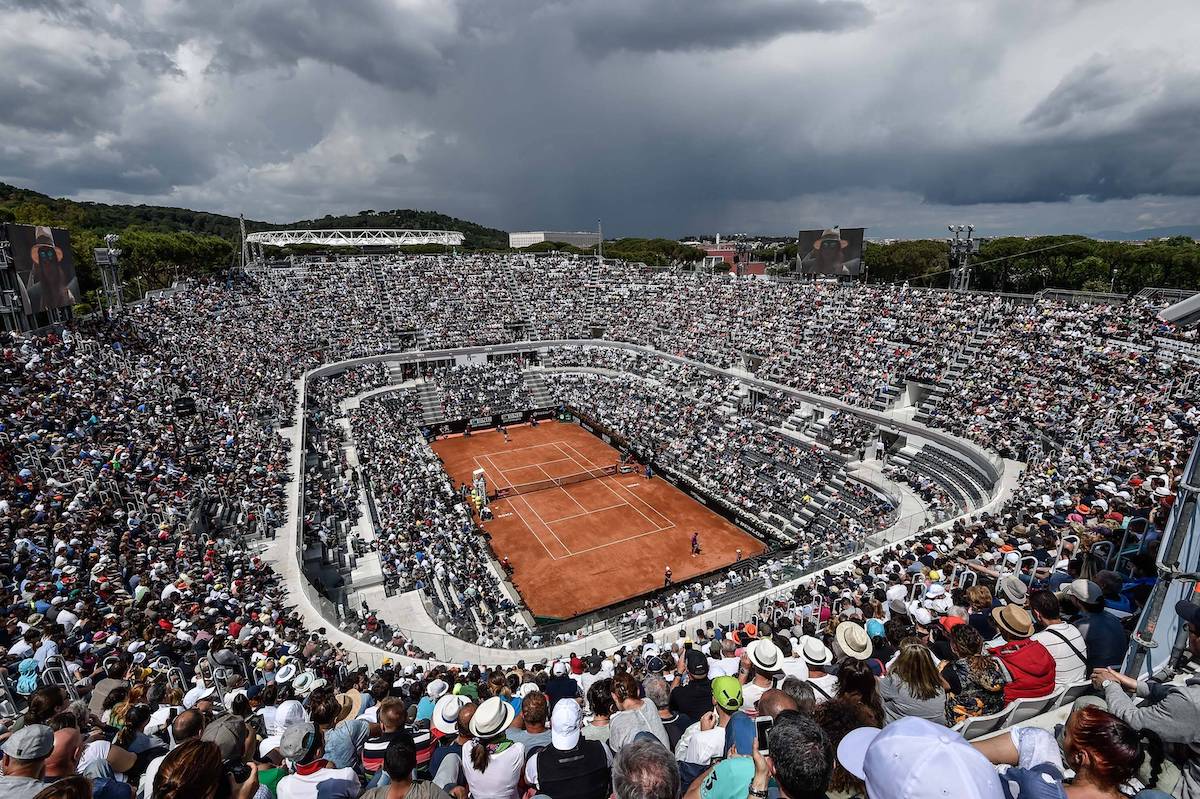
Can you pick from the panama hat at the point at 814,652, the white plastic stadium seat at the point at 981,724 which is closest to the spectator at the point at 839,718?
the white plastic stadium seat at the point at 981,724

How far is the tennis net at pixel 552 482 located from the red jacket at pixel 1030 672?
32.2m

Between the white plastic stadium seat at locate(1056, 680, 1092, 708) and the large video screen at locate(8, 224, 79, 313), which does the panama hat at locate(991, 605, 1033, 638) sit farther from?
the large video screen at locate(8, 224, 79, 313)

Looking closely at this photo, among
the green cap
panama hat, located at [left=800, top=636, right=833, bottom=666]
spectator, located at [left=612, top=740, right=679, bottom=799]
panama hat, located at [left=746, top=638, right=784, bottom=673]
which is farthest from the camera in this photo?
panama hat, located at [left=800, top=636, right=833, bottom=666]

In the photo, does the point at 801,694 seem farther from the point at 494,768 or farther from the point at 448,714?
the point at 448,714

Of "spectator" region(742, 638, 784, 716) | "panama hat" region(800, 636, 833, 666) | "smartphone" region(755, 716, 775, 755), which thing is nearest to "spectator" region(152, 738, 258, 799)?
"smartphone" region(755, 716, 775, 755)

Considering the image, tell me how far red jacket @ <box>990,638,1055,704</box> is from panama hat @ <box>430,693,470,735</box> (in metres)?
5.33

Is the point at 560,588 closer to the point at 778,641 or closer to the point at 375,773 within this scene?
the point at 778,641

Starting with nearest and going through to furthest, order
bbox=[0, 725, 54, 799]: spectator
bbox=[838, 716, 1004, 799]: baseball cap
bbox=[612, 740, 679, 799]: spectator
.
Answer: bbox=[838, 716, 1004, 799]: baseball cap, bbox=[612, 740, 679, 799]: spectator, bbox=[0, 725, 54, 799]: spectator

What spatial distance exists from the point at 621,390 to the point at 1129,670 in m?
44.1

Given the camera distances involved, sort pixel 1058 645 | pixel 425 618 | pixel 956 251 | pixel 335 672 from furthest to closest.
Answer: pixel 956 251 < pixel 425 618 < pixel 335 672 < pixel 1058 645

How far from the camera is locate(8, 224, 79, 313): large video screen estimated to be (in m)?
26.8

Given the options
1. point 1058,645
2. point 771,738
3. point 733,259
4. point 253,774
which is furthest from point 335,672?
point 733,259

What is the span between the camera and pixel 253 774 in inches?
171

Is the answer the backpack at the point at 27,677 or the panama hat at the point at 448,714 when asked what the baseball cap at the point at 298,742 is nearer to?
the panama hat at the point at 448,714
